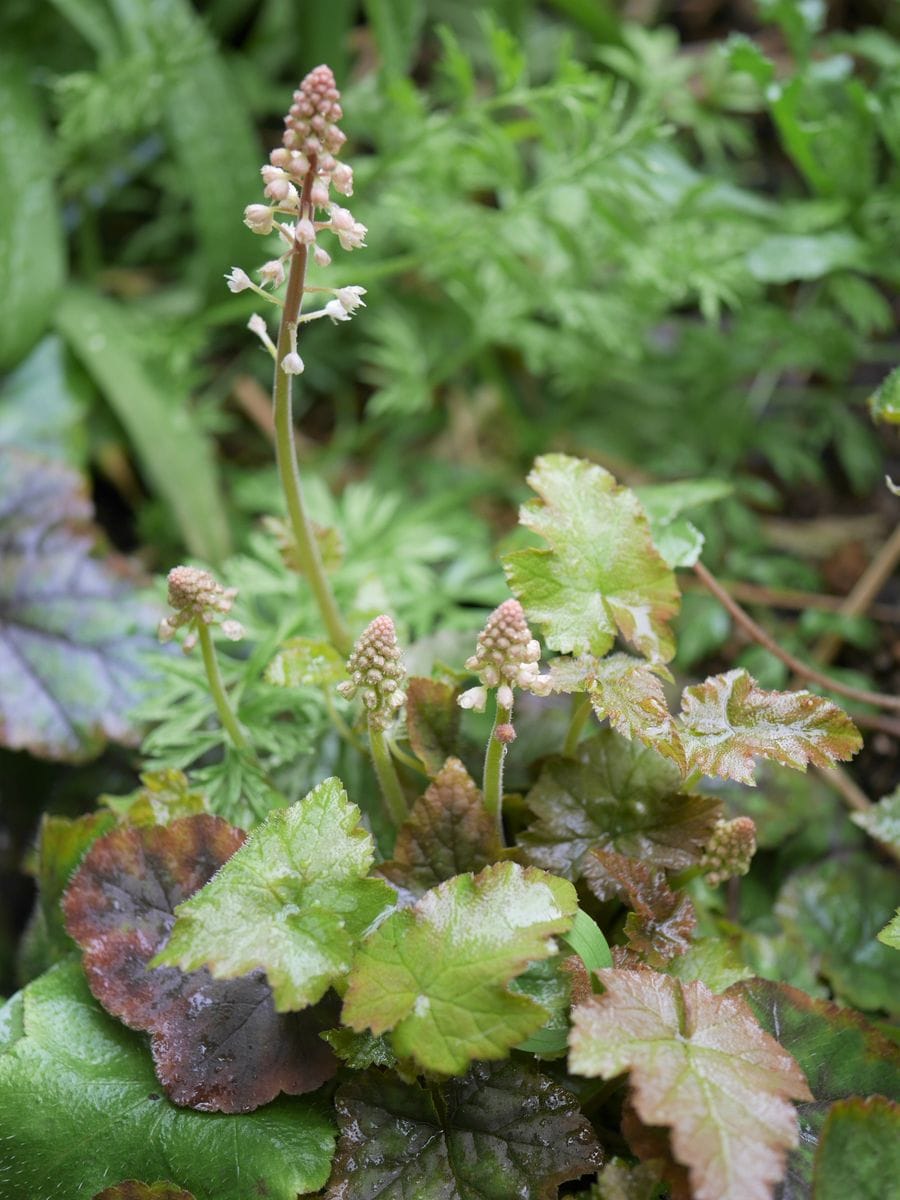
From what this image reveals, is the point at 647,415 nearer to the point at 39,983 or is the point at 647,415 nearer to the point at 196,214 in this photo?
the point at 196,214

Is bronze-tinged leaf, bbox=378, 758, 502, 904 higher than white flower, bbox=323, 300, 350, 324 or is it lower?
lower

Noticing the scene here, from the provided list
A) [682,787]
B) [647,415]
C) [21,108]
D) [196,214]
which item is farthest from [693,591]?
[21,108]

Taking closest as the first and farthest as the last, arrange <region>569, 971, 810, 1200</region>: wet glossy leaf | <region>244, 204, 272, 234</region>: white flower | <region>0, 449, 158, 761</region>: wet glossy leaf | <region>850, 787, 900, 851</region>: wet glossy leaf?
<region>569, 971, 810, 1200</region>: wet glossy leaf, <region>244, 204, 272, 234</region>: white flower, <region>850, 787, 900, 851</region>: wet glossy leaf, <region>0, 449, 158, 761</region>: wet glossy leaf

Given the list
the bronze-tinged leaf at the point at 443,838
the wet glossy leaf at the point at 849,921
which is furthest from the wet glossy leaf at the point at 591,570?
the wet glossy leaf at the point at 849,921

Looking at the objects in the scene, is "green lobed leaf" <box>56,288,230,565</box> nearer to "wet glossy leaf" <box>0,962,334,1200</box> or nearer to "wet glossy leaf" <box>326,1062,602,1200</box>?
"wet glossy leaf" <box>0,962,334,1200</box>

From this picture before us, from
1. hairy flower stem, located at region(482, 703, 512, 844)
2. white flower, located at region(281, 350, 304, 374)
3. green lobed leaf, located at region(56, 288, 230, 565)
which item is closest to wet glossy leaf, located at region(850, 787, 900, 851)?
hairy flower stem, located at region(482, 703, 512, 844)

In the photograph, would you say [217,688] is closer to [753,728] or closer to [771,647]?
[753,728]

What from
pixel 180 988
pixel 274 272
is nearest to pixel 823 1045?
pixel 180 988
